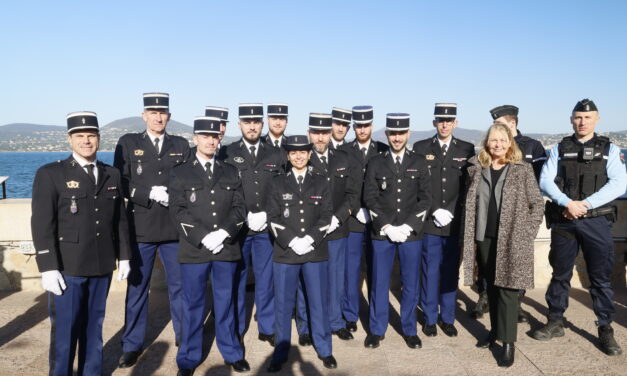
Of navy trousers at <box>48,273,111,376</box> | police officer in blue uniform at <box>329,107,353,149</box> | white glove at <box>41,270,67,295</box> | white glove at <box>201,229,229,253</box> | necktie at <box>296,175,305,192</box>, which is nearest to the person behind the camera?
white glove at <box>41,270,67,295</box>

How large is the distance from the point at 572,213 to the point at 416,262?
1558 millimetres

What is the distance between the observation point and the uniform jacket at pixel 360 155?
5.04 m

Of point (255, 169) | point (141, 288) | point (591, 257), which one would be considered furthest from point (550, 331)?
point (141, 288)

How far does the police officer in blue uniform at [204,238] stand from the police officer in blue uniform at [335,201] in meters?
0.93

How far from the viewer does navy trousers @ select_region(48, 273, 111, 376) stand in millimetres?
3574

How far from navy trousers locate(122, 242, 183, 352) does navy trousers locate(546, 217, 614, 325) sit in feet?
12.5

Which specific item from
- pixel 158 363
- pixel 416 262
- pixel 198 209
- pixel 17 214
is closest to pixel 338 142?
pixel 416 262

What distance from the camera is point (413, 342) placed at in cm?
465

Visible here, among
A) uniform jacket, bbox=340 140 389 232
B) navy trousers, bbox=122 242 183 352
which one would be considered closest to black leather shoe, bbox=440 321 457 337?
uniform jacket, bbox=340 140 389 232

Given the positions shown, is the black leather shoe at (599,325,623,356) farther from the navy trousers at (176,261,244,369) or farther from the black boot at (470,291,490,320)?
the navy trousers at (176,261,244,369)

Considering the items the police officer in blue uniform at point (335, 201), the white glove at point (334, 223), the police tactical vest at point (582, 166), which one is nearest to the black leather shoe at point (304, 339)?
the police officer in blue uniform at point (335, 201)

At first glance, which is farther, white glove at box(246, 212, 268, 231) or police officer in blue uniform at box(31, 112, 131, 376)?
white glove at box(246, 212, 268, 231)

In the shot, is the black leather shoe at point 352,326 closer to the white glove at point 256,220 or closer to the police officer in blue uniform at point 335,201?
the police officer in blue uniform at point 335,201

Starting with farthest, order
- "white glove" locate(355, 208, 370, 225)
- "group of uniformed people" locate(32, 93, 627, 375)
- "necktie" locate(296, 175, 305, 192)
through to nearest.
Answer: "white glove" locate(355, 208, 370, 225)
"necktie" locate(296, 175, 305, 192)
"group of uniformed people" locate(32, 93, 627, 375)
